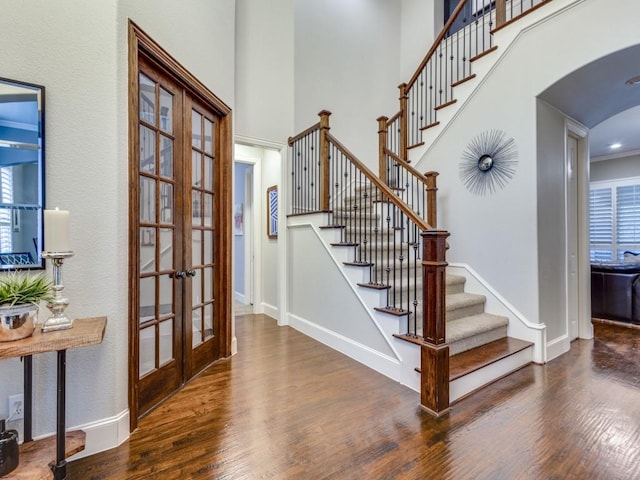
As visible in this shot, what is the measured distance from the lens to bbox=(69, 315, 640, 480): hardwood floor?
166 cm

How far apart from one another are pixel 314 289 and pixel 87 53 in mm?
2876

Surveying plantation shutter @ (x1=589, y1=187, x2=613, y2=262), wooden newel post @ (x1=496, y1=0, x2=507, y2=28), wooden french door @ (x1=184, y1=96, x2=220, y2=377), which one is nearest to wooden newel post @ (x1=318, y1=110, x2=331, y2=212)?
wooden french door @ (x1=184, y1=96, x2=220, y2=377)

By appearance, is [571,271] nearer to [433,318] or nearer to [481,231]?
[481,231]

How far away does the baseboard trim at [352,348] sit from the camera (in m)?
2.73

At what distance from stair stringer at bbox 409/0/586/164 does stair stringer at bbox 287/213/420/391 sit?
5.64 ft

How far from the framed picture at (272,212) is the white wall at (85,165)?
8.93ft

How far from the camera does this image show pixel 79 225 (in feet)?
5.83

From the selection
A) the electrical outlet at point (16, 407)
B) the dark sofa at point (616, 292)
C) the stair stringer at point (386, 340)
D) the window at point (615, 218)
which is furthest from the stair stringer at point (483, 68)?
the window at point (615, 218)

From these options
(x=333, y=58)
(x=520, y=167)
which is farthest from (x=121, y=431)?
(x=333, y=58)

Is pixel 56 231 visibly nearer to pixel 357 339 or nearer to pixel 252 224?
pixel 357 339

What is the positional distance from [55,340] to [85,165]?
942 mm

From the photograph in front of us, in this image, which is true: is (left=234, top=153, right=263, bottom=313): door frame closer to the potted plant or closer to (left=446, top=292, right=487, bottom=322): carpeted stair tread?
(left=446, top=292, right=487, bottom=322): carpeted stair tread

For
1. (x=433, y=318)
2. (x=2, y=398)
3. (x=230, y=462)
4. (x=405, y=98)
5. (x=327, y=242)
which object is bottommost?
(x=230, y=462)

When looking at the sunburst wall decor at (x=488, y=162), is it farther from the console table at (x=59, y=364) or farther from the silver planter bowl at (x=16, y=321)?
the silver planter bowl at (x=16, y=321)
